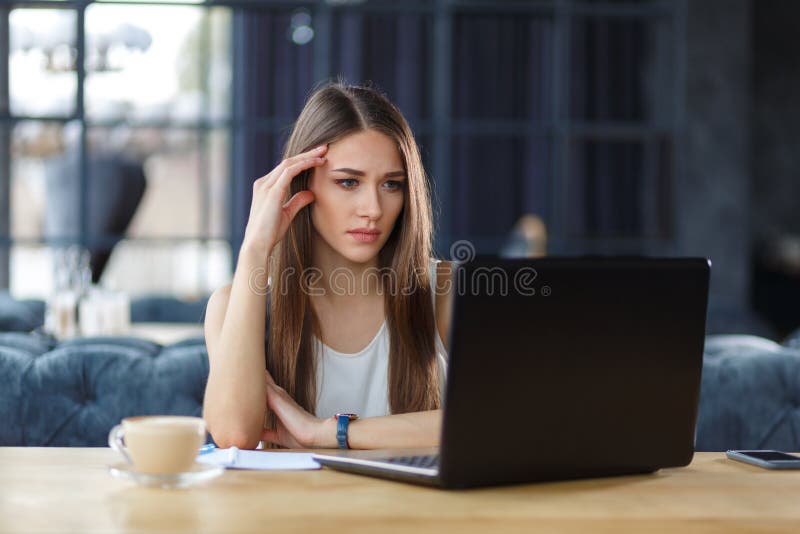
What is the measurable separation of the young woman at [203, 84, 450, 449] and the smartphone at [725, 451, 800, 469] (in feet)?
1.49

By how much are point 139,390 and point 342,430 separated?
0.63 meters

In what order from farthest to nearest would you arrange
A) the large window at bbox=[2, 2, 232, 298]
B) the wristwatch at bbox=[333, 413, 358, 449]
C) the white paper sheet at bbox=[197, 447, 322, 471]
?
the large window at bbox=[2, 2, 232, 298] → the wristwatch at bbox=[333, 413, 358, 449] → the white paper sheet at bbox=[197, 447, 322, 471]

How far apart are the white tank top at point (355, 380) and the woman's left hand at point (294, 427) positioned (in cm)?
20

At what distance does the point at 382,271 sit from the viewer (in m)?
1.89

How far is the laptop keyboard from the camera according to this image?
1111 millimetres

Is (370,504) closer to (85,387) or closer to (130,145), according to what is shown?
(85,387)

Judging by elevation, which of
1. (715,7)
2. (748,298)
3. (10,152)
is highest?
(715,7)

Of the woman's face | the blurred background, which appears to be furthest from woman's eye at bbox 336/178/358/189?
the blurred background

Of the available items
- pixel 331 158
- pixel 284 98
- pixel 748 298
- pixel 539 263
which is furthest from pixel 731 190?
pixel 539 263

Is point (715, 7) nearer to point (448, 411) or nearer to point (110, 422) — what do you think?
point (110, 422)

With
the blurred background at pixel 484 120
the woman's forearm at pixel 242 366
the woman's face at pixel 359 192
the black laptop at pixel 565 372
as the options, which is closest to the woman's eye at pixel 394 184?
the woman's face at pixel 359 192

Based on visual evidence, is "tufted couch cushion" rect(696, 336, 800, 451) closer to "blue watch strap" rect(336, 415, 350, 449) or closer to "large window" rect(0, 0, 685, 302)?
"blue watch strap" rect(336, 415, 350, 449)

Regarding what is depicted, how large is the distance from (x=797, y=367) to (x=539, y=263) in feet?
3.67

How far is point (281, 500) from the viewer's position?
103 centimetres
